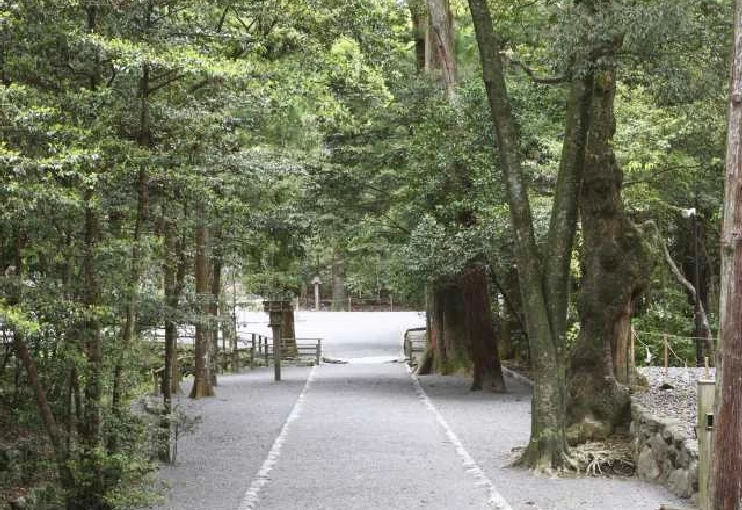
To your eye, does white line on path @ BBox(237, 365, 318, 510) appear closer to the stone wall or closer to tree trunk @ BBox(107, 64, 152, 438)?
tree trunk @ BBox(107, 64, 152, 438)

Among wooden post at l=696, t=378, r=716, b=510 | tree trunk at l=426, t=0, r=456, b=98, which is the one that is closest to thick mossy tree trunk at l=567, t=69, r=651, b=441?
wooden post at l=696, t=378, r=716, b=510

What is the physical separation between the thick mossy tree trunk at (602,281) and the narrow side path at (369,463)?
6.19 feet

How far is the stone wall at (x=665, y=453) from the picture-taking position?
906cm

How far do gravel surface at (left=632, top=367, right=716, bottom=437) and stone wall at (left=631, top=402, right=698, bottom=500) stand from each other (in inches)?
7.7

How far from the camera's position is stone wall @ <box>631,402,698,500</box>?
9.06m

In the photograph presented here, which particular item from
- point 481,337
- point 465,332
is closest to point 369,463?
point 481,337

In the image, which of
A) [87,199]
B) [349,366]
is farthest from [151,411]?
[349,366]

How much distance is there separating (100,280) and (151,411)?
3.31m

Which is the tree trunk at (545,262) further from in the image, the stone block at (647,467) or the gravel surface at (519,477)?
the stone block at (647,467)

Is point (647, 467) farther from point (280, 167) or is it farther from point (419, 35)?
point (419, 35)

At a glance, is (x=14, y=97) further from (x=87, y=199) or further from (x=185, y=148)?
(x=185, y=148)

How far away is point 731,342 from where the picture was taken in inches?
247

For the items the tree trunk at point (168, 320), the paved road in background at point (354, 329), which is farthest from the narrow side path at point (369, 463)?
the paved road in background at point (354, 329)

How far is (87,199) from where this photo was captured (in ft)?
26.2
